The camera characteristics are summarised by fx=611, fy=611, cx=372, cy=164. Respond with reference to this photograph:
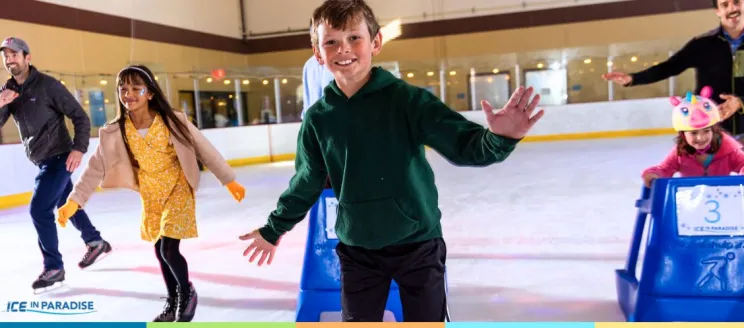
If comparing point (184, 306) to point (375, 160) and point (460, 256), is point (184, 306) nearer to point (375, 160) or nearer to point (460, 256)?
point (375, 160)

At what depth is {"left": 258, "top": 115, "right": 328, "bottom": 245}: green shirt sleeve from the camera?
122 cm

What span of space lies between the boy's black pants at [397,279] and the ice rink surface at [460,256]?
97 cm

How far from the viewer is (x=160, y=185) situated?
6.66ft

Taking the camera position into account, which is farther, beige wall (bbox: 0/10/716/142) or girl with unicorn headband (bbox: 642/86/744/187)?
beige wall (bbox: 0/10/716/142)

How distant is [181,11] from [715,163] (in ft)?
40.4

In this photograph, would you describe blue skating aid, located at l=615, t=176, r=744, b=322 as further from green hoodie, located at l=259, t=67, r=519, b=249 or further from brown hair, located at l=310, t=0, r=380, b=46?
brown hair, located at l=310, t=0, r=380, b=46

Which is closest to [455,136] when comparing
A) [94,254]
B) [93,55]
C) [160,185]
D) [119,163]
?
[160,185]

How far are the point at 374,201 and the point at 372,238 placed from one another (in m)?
0.07

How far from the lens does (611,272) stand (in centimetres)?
259

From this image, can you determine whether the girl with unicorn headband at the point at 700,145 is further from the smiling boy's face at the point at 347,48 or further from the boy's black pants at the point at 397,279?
the smiling boy's face at the point at 347,48

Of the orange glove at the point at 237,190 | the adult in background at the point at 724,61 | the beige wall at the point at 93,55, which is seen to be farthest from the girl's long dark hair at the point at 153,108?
the beige wall at the point at 93,55

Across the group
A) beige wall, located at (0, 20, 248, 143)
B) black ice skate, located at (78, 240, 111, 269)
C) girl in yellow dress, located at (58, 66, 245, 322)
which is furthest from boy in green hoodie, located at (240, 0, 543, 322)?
beige wall, located at (0, 20, 248, 143)

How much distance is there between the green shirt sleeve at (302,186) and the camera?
1221 millimetres

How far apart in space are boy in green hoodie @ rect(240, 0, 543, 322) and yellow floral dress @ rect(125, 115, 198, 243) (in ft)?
3.14
